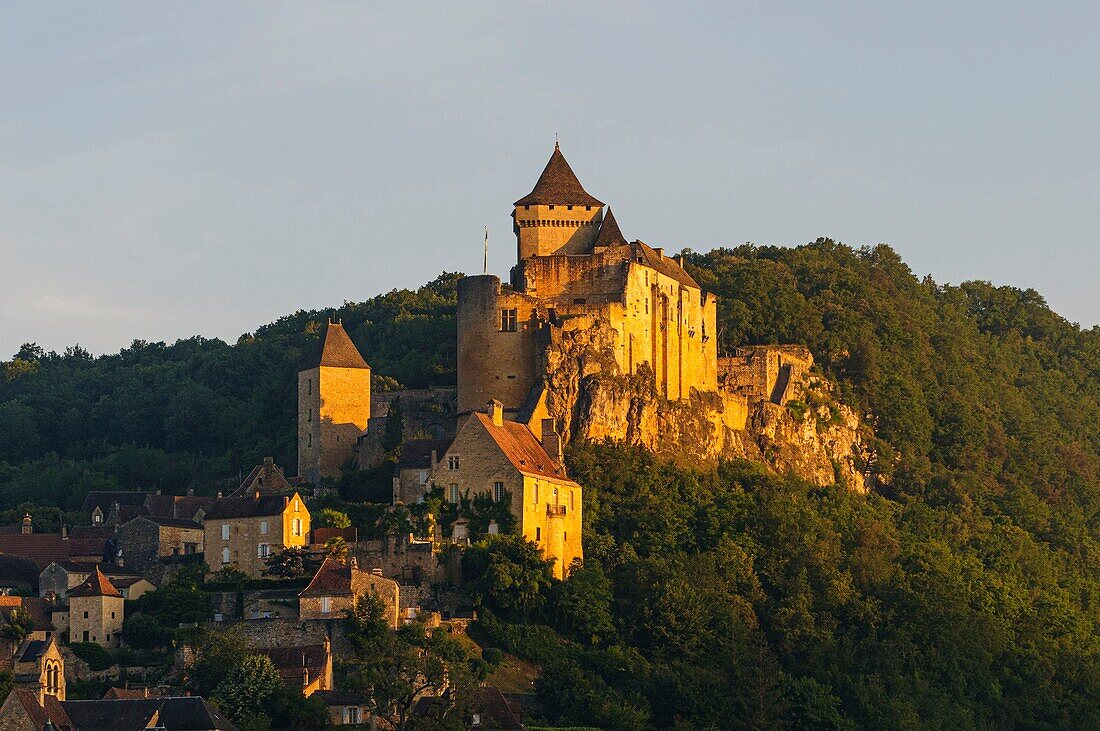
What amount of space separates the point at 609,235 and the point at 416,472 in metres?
15.7

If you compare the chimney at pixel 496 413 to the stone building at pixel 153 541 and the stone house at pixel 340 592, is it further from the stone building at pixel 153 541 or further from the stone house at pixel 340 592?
the stone building at pixel 153 541

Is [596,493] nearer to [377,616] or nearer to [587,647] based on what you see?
[587,647]

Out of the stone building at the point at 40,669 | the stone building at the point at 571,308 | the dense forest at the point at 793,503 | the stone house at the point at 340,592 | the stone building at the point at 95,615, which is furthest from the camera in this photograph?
the stone building at the point at 571,308

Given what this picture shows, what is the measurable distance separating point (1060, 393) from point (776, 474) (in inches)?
1150

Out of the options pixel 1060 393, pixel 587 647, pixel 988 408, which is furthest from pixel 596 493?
pixel 1060 393

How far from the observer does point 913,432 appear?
338 ft

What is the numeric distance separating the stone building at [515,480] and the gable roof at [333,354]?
11320 millimetres

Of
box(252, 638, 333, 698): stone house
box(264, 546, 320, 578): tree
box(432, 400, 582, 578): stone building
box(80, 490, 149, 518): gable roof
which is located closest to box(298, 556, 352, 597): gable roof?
box(252, 638, 333, 698): stone house

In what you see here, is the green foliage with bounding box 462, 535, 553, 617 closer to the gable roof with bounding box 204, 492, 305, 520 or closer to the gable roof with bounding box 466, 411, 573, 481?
the gable roof with bounding box 466, 411, 573, 481

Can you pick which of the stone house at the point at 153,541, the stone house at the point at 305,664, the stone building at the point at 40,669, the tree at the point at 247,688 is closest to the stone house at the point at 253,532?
the stone house at the point at 153,541

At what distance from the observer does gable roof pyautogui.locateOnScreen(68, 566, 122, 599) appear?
73.7 m

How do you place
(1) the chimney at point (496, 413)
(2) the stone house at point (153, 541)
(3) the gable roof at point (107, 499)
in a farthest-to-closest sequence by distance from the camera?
1. (3) the gable roof at point (107, 499)
2. (1) the chimney at point (496, 413)
3. (2) the stone house at point (153, 541)

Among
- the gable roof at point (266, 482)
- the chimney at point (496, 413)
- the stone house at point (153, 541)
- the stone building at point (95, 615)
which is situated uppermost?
the chimney at point (496, 413)

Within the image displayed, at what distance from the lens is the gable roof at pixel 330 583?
239 ft
